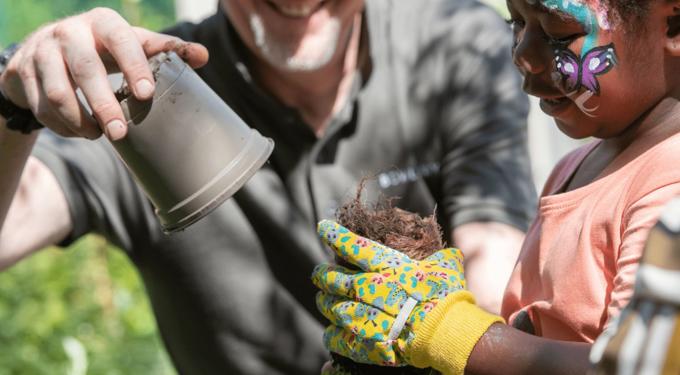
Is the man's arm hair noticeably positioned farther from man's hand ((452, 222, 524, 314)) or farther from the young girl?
the young girl

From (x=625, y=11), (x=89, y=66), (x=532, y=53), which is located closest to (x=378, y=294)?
(x=532, y=53)

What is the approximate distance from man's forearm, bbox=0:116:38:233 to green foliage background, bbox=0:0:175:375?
2207 mm

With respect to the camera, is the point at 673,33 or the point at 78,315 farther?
the point at 78,315

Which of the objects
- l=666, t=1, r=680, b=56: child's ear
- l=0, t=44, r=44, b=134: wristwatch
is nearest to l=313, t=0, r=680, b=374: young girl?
l=666, t=1, r=680, b=56: child's ear

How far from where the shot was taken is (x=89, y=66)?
7.95 feet

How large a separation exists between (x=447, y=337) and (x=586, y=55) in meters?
0.57

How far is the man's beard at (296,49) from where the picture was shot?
346cm

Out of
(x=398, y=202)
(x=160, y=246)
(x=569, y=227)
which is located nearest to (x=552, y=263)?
(x=569, y=227)

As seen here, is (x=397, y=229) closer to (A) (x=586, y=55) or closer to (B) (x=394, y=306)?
(B) (x=394, y=306)

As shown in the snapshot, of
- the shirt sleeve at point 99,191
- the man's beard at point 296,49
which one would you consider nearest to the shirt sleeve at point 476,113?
the man's beard at point 296,49

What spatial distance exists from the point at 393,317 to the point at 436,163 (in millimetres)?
1652

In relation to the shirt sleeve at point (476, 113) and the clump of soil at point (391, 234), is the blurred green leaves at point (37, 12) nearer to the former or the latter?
the shirt sleeve at point (476, 113)

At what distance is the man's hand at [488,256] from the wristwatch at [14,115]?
4.22 feet

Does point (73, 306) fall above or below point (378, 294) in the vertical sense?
below
